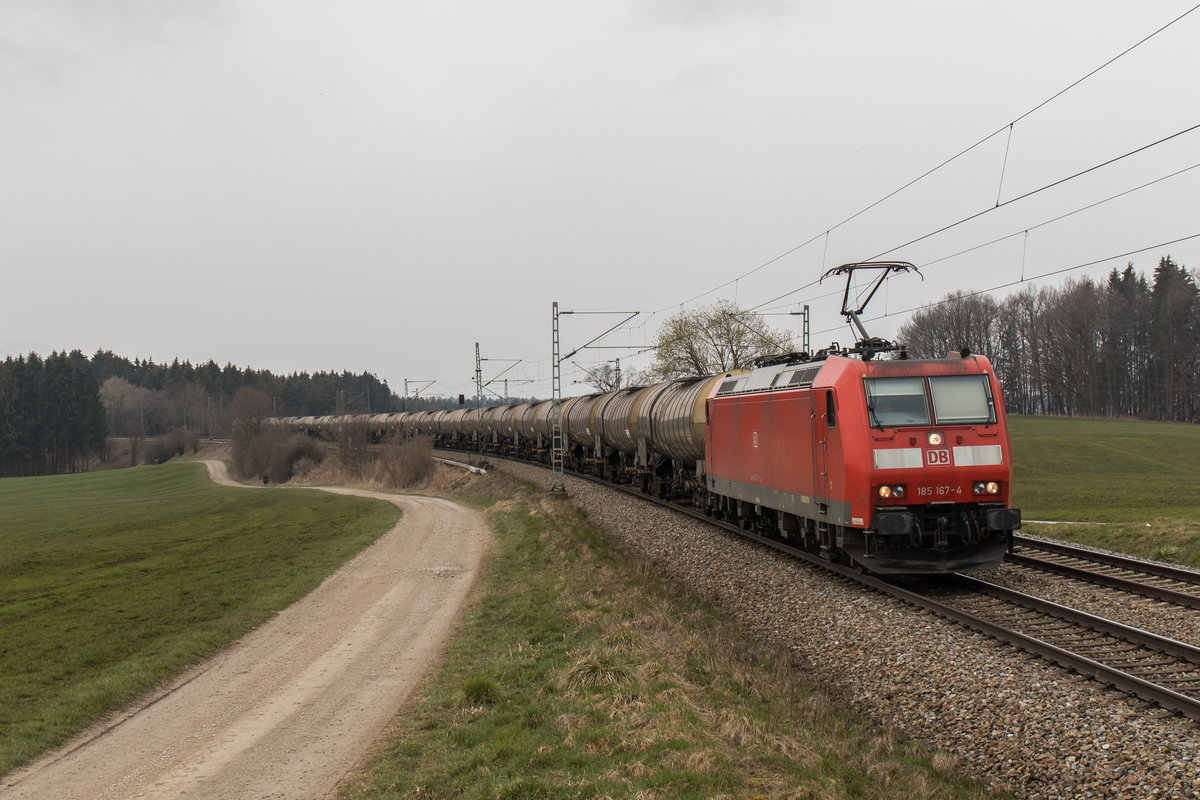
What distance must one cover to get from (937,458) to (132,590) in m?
17.0

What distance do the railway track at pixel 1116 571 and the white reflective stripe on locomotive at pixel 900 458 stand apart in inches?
111

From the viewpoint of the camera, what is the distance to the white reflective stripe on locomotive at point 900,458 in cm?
1205

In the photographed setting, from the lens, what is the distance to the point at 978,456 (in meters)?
12.2

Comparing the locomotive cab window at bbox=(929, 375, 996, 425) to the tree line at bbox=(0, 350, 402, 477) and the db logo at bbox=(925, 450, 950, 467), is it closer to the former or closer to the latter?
the db logo at bbox=(925, 450, 950, 467)

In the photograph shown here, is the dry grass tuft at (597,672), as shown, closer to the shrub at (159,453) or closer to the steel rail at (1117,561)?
the steel rail at (1117,561)

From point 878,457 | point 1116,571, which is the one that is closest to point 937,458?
point 878,457

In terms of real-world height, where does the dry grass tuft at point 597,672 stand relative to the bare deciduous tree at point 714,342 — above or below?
below

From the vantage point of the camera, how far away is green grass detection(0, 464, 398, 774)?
1045cm

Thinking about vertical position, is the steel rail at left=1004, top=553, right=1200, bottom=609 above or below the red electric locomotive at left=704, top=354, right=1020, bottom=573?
below

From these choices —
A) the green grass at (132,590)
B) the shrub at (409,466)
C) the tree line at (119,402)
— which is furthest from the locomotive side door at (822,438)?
the tree line at (119,402)

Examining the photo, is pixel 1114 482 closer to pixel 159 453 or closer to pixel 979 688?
pixel 979 688

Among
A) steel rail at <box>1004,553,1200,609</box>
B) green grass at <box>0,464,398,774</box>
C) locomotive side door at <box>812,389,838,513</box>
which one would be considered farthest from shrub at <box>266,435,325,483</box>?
steel rail at <box>1004,553,1200,609</box>

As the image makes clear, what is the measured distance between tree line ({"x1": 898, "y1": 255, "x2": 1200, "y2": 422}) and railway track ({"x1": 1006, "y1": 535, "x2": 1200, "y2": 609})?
54.2m

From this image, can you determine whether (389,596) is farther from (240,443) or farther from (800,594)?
(240,443)
